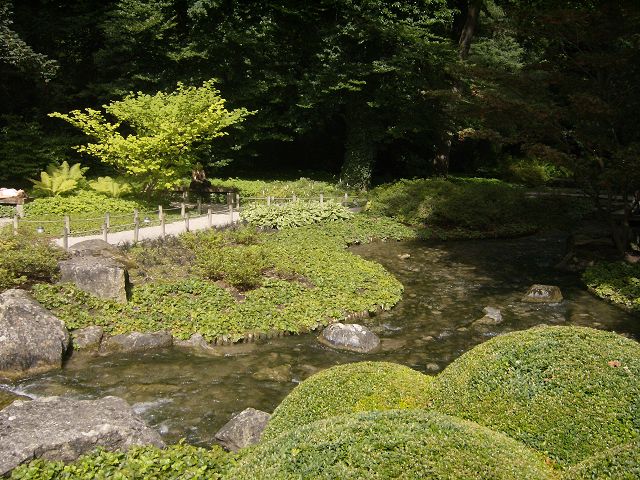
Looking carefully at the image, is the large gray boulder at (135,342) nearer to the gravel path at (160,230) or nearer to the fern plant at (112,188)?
the gravel path at (160,230)

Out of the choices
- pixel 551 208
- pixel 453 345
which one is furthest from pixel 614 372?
pixel 551 208

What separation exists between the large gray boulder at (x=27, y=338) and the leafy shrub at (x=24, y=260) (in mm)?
1248

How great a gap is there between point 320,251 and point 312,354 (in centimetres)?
720

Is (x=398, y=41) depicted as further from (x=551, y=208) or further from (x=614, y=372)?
(x=614, y=372)

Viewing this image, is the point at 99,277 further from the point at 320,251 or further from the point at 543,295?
Result: the point at 543,295

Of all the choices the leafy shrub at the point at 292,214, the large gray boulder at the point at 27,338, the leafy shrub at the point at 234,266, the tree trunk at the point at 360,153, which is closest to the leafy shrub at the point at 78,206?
the leafy shrub at the point at 292,214

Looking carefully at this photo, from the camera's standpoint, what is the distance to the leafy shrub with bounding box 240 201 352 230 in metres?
23.0

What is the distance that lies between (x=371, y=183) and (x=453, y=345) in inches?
957

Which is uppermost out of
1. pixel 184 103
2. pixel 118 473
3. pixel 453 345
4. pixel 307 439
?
pixel 184 103

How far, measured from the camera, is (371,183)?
36.4 m

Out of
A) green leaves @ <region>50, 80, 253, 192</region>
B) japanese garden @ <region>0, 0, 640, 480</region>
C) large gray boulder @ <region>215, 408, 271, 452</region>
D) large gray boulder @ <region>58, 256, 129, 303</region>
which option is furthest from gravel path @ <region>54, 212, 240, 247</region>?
large gray boulder @ <region>215, 408, 271, 452</region>

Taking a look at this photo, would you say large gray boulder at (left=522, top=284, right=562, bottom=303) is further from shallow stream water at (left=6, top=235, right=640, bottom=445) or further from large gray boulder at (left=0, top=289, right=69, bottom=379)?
large gray boulder at (left=0, top=289, right=69, bottom=379)

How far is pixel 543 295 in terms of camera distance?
52.9ft

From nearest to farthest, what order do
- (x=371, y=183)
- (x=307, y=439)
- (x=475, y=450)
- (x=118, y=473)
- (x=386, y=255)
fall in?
1. (x=475, y=450)
2. (x=307, y=439)
3. (x=118, y=473)
4. (x=386, y=255)
5. (x=371, y=183)
